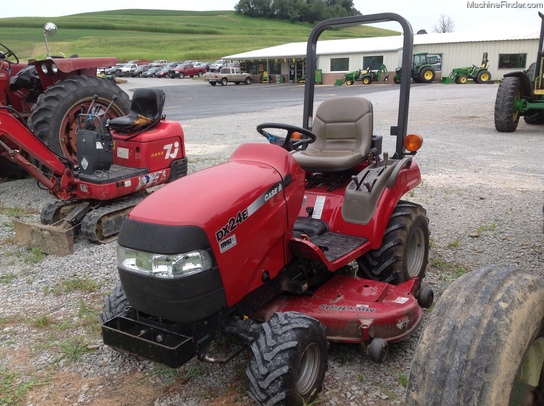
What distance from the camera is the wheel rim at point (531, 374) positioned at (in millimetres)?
1755

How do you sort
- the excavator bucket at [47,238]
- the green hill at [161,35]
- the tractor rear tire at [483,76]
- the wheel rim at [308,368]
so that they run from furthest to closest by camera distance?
1. the green hill at [161,35]
2. the tractor rear tire at [483,76]
3. the excavator bucket at [47,238]
4. the wheel rim at [308,368]

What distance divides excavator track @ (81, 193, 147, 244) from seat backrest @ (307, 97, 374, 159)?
222 centimetres

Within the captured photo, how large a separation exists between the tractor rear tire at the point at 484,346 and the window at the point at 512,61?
34.8 metres

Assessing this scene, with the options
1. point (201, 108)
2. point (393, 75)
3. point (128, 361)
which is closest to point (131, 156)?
point (128, 361)

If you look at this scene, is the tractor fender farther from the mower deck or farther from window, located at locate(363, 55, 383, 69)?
window, located at locate(363, 55, 383, 69)

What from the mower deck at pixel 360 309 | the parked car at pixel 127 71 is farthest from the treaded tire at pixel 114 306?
the parked car at pixel 127 71

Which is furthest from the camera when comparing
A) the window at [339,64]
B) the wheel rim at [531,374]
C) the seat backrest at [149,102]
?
the window at [339,64]

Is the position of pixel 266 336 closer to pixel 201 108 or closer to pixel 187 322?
pixel 187 322

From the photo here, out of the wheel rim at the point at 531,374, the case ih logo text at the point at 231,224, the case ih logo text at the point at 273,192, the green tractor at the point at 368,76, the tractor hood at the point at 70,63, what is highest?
the tractor hood at the point at 70,63

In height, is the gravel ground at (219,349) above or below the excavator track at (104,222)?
below

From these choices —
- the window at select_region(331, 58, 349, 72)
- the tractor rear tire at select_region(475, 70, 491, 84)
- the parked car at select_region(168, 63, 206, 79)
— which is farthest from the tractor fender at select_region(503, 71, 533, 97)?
the parked car at select_region(168, 63, 206, 79)

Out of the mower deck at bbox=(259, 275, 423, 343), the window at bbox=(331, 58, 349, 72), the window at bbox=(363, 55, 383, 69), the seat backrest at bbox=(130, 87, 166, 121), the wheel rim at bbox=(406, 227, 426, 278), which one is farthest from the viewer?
the window at bbox=(331, 58, 349, 72)

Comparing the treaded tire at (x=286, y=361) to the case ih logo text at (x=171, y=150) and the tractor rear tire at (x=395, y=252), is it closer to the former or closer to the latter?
the tractor rear tire at (x=395, y=252)

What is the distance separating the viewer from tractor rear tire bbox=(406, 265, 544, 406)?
1.57m
